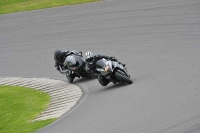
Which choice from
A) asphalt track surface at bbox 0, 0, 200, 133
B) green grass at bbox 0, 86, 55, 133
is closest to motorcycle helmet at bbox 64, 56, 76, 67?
asphalt track surface at bbox 0, 0, 200, 133

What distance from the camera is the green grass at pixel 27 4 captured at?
3092 cm

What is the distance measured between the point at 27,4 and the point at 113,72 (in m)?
17.2

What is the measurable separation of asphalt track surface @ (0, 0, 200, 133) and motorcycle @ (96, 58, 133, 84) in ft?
0.78

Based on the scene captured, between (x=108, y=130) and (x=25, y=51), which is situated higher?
(x=25, y=51)

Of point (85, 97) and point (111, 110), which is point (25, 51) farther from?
point (111, 110)

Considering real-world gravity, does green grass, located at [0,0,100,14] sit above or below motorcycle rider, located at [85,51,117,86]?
above

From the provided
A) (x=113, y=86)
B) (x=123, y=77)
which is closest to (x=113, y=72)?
(x=123, y=77)

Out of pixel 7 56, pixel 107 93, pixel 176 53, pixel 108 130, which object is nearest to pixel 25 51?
pixel 7 56

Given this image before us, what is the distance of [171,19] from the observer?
943 inches

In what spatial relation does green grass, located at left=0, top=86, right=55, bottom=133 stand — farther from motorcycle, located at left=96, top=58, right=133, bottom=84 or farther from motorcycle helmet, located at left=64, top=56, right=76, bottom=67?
motorcycle, located at left=96, top=58, right=133, bottom=84

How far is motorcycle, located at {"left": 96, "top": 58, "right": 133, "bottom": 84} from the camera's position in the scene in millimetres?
15977

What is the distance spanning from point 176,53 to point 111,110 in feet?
19.3

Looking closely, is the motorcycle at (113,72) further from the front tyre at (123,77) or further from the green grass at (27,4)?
the green grass at (27,4)

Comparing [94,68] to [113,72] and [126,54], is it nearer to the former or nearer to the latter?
[113,72]
